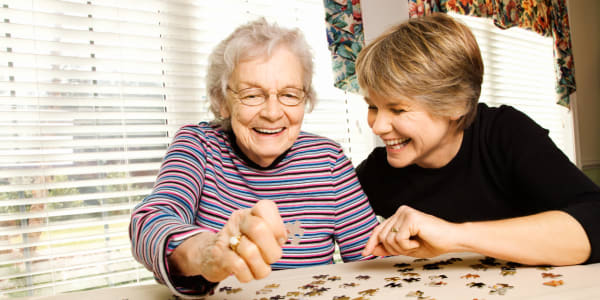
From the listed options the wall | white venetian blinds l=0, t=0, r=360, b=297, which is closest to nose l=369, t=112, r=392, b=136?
white venetian blinds l=0, t=0, r=360, b=297

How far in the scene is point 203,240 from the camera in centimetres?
84

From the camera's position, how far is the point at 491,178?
1874mm

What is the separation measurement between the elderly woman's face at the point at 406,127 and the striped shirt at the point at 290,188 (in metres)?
0.21

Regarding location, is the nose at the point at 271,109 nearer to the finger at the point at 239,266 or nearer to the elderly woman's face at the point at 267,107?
the elderly woman's face at the point at 267,107

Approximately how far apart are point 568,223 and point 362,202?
2.47ft

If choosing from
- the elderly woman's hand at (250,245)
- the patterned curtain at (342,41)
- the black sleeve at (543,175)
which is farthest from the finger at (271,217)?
the patterned curtain at (342,41)

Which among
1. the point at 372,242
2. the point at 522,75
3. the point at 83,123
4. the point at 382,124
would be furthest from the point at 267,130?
the point at 522,75

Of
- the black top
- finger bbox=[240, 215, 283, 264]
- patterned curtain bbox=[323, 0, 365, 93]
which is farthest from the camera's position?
patterned curtain bbox=[323, 0, 365, 93]

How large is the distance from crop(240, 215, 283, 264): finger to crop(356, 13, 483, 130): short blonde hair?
112cm

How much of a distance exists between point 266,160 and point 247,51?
1.41 feet

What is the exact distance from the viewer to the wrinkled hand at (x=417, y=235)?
125cm

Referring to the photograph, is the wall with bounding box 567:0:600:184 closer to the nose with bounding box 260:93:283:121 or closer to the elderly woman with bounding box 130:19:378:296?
the elderly woman with bounding box 130:19:378:296

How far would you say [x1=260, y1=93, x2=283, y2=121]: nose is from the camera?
1.56 metres

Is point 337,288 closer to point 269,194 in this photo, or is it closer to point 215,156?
point 269,194
